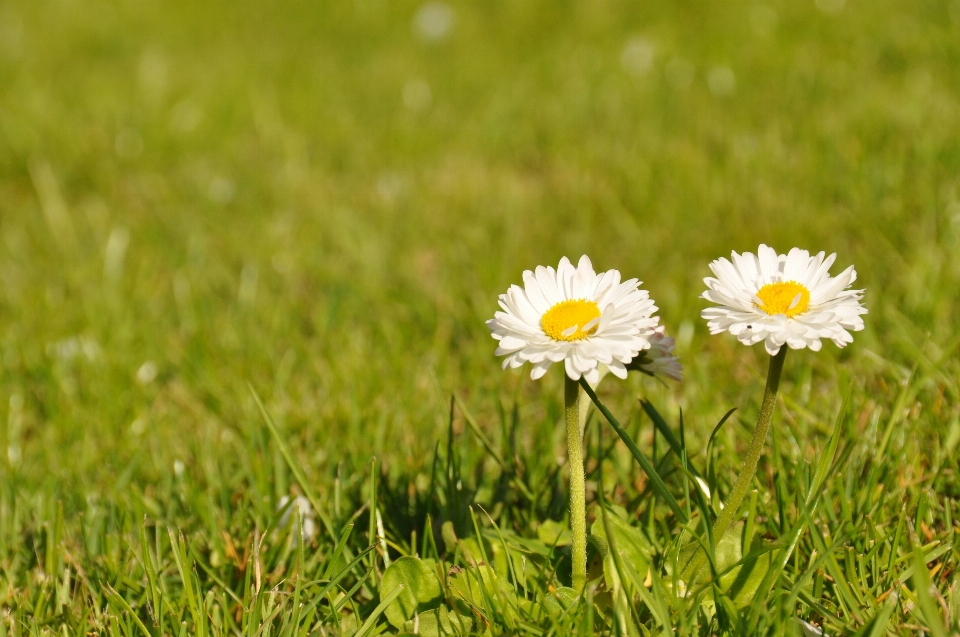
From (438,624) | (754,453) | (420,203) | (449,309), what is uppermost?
(420,203)

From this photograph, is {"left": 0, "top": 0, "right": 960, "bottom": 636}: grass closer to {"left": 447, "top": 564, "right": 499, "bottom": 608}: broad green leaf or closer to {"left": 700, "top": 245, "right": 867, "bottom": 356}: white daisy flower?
{"left": 447, "top": 564, "right": 499, "bottom": 608}: broad green leaf

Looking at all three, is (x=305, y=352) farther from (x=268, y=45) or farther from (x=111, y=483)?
(x=268, y=45)

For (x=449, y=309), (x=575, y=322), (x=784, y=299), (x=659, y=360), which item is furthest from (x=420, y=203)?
(x=784, y=299)

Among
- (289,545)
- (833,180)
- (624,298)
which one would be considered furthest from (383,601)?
(833,180)

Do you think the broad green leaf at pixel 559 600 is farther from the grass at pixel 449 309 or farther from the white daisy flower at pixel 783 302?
the white daisy flower at pixel 783 302

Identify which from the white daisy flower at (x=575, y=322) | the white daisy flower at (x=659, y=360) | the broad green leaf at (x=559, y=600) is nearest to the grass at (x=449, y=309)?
the broad green leaf at (x=559, y=600)

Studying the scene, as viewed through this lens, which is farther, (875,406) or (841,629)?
(875,406)

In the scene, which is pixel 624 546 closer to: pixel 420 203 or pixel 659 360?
pixel 659 360

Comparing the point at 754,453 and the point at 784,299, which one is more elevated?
the point at 784,299
